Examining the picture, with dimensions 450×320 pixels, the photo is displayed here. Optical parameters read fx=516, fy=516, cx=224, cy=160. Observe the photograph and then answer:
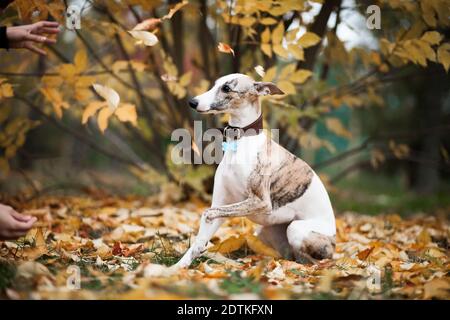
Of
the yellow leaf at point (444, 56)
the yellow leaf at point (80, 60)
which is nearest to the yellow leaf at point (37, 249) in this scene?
the yellow leaf at point (80, 60)

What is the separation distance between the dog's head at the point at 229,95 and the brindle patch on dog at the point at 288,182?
48 centimetres

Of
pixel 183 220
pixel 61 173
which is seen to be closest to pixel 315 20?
pixel 183 220

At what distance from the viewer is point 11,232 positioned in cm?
241

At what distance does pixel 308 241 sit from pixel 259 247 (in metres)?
0.38

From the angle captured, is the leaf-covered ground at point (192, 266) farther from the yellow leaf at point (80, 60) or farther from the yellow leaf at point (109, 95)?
the yellow leaf at point (80, 60)

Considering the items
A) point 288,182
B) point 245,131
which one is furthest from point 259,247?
point 245,131

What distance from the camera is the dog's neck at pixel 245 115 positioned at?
2953 millimetres

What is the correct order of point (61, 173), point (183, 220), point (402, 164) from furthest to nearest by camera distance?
point (402, 164)
point (61, 173)
point (183, 220)

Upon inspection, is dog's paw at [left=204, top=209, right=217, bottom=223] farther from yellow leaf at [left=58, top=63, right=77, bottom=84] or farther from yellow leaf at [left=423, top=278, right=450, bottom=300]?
yellow leaf at [left=58, top=63, right=77, bottom=84]

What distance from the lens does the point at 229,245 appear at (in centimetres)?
331

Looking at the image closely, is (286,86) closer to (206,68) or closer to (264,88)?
(264,88)

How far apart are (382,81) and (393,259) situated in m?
2.33

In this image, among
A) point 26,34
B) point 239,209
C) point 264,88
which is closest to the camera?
point 26,34
